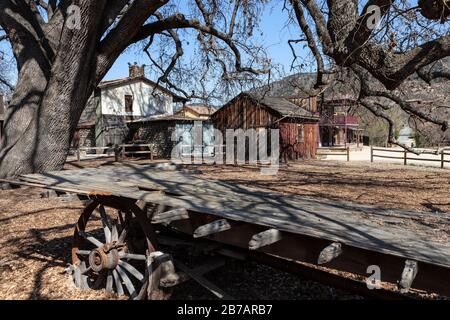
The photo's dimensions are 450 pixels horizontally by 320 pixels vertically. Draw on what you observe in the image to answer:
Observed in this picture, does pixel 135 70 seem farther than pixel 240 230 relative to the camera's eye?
Yes

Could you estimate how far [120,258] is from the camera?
426 centimetres

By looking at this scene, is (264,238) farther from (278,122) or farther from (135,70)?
(135,70)

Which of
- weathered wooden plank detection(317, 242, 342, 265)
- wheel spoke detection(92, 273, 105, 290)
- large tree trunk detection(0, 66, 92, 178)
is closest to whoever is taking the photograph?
weathered wooden plank detection(317, 242, 342, 265)

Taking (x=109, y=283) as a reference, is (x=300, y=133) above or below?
above

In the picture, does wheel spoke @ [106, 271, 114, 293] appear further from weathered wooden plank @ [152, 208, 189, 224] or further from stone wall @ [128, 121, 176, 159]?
stone wall @ [128, 121, 176, 159]

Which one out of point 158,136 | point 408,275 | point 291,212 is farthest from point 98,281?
point 158,136

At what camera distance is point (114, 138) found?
3078 cm

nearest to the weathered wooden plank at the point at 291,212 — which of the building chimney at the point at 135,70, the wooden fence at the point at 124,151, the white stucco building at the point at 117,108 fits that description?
the wooden fence at the point at 124,151

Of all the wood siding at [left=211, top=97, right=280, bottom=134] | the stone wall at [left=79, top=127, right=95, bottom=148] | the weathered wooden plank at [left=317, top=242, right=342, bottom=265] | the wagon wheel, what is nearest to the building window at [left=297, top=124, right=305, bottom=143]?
the wood siding at [left=211, top=97, right=280, bottom=134]

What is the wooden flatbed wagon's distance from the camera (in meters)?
2.49

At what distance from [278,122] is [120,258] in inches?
872

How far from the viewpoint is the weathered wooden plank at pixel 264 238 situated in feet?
8.89

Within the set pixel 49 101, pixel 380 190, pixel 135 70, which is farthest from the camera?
pixel 135 70

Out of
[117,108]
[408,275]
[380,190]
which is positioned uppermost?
[117,108]
